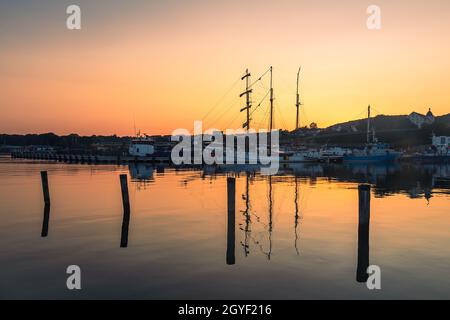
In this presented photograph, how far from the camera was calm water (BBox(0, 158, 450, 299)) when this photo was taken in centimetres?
1231

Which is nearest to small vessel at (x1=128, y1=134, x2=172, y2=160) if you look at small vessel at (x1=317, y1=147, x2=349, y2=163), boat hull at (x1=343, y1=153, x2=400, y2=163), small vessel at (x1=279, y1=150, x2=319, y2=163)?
small vessel at (x1=279, y1=150, x2=319, y2=163)

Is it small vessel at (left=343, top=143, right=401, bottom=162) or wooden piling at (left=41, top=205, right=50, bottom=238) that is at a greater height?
small vessel at (left=343, top=143, right=401, bottom=162)

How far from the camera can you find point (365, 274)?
13.0 m

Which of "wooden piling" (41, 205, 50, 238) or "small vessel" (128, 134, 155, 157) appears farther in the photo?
"small vessel" (128, 134, 155, 157)

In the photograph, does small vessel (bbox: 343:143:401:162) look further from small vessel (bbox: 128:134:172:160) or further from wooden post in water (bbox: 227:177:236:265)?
wooden post in water (bbox: 227:177:236:265)

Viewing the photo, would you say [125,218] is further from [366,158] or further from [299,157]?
[366,158]

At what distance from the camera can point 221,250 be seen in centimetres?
1684

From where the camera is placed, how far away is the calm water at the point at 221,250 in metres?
12.3

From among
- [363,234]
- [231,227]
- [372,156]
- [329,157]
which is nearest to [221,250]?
[231,227]

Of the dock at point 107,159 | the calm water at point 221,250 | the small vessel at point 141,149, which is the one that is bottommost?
the calm water at point 221,250

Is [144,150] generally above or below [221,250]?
above

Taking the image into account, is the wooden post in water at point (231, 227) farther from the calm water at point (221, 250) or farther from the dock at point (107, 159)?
the dock at point (107, 159)

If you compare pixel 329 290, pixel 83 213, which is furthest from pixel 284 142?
pixel 329 290

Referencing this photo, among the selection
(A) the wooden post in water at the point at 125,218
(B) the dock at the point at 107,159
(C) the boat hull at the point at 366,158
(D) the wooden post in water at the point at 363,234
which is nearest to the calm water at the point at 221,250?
(D) the wooden post in water at the point at 363,234
